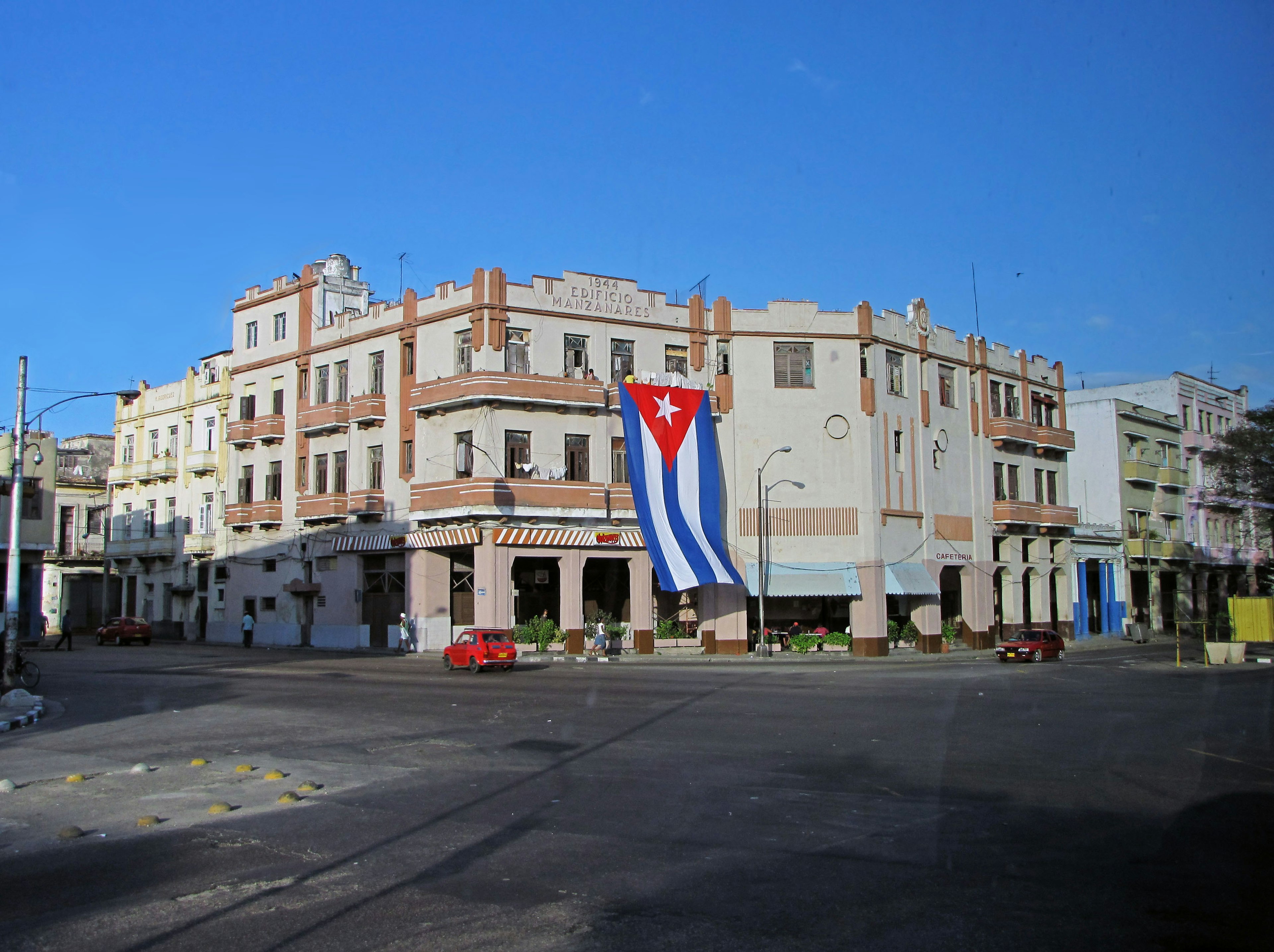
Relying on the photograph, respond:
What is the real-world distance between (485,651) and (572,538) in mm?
10301

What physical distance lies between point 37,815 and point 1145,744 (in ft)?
49.1

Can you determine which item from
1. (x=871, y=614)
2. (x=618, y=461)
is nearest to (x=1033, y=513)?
(x=871, y=614)

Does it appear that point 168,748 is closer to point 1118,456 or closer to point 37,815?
point 37,815

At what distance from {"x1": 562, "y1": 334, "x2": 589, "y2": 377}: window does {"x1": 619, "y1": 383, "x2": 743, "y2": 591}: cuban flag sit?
7.24 feet

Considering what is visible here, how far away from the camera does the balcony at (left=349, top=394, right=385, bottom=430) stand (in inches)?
1832

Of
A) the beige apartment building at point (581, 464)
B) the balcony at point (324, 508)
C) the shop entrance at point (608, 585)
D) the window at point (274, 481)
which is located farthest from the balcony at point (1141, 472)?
the window at point (274, 481)

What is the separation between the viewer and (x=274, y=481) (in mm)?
52969

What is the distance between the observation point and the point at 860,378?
46938mm

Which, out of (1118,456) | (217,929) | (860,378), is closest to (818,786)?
(217,929)

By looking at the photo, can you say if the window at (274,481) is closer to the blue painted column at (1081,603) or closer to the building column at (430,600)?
the building column at (430,600)

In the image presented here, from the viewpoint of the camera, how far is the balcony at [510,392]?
41.7 metres

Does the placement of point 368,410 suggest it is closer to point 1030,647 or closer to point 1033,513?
point 1030,647

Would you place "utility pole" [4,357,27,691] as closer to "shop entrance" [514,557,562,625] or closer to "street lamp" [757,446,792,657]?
"shop entrance" [514,557,562,625]

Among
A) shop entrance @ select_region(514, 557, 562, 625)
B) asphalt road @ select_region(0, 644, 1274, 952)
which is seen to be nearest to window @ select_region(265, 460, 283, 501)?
shop entrance @ select_region(514, 557, 562, 625)
